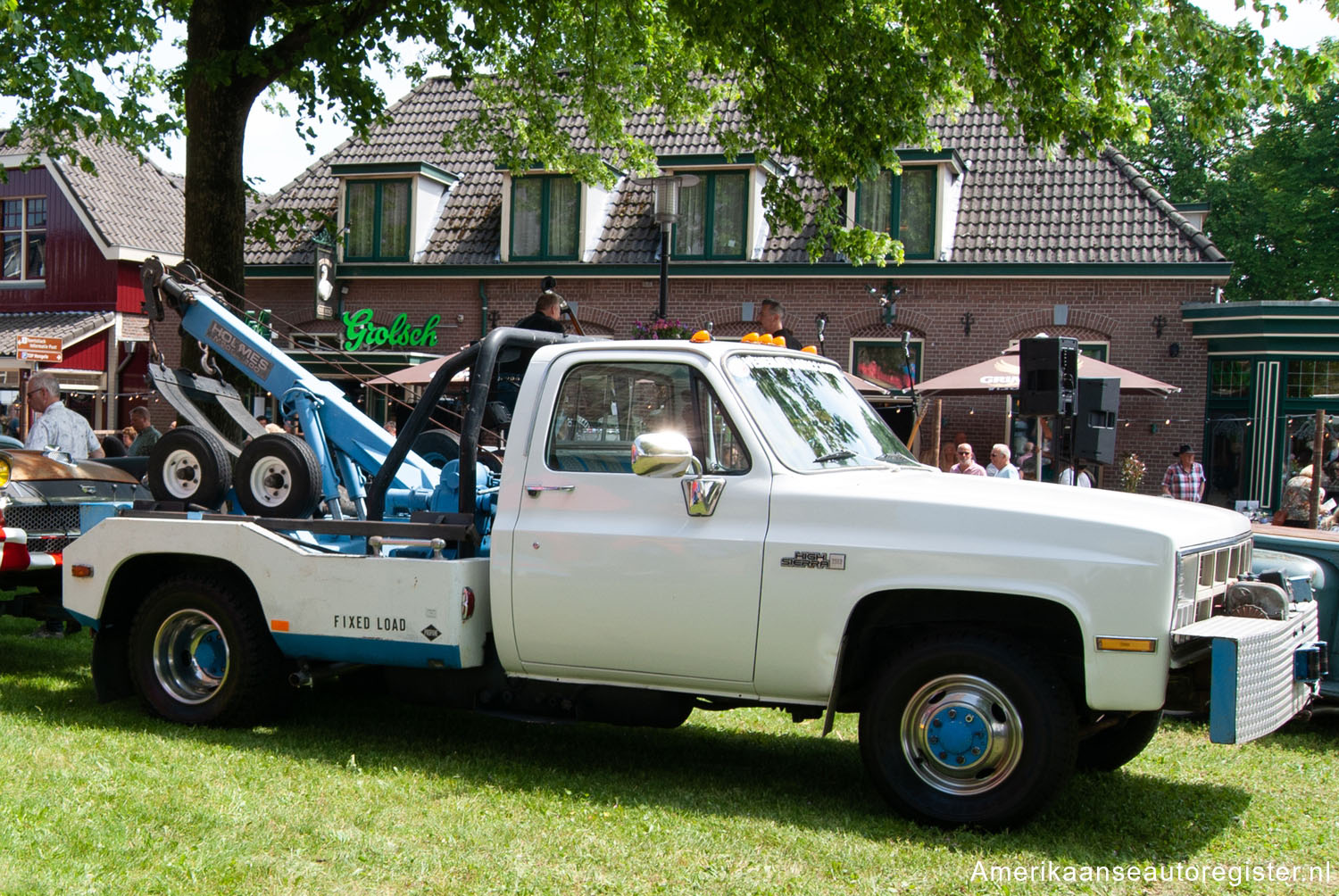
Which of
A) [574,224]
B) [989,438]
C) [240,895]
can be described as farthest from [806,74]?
[574,224]

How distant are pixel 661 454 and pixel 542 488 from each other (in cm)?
74

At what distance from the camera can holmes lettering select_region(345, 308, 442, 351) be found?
23094 mm

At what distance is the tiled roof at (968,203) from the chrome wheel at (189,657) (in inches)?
479

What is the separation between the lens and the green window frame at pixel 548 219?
869 inches

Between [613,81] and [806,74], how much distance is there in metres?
3.53

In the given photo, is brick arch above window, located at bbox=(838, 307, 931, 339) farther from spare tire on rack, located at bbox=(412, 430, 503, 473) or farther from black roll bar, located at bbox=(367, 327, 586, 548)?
black roll bar, located at bbox=(367, 327, 586, 548)

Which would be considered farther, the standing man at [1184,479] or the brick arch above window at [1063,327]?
the brick arch above window at [1063,327]

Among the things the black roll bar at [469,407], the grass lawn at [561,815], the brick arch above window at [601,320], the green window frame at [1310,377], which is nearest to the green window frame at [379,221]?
the brick arch above window at [601,320]

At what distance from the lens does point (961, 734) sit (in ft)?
16.1

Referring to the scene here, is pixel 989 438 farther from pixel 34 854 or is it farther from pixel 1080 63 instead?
pixel 34 854

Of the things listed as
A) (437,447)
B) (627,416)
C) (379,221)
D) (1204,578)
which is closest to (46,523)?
(437,447)

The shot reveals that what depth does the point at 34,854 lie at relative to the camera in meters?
4.41

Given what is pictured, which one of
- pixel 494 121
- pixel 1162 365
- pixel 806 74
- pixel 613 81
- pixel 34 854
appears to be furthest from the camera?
pixel 1162 365

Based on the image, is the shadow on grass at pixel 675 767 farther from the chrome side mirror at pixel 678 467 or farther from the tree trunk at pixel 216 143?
the tree trunk at pixel 216 143
